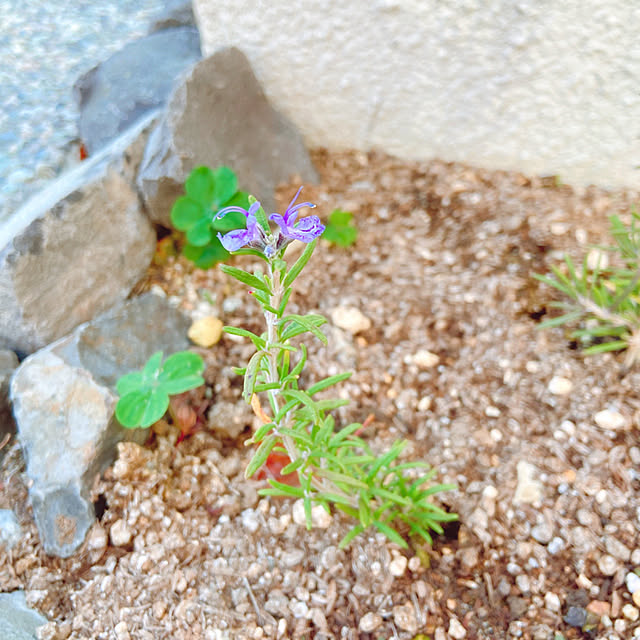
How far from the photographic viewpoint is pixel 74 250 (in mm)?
2223

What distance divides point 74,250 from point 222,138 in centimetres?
75

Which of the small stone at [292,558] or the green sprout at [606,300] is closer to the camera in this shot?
the small stone at [292,558]

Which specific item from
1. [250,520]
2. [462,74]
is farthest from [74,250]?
[462,74]

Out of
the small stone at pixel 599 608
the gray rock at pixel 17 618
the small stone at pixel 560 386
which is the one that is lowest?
the small stone at pixel 599 608

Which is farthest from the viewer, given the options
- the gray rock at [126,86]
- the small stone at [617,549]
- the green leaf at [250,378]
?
the gray rock at [126,86]

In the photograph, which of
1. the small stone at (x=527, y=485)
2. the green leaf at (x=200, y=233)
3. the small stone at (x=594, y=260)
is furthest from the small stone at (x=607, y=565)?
the green leaf at (x=200, y=233)

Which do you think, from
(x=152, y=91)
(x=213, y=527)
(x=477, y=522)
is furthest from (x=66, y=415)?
(x=152, y=91)

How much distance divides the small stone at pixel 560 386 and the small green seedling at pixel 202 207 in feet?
4.03

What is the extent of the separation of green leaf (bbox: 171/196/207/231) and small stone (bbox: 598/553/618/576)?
1.71 meters

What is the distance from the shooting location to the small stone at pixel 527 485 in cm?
187

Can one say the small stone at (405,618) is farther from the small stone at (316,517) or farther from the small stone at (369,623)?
the small stone at (316,517)

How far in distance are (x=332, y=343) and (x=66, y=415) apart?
91 centimetres

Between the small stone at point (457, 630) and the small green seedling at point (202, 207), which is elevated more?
the small green seedling at point (202, 207)

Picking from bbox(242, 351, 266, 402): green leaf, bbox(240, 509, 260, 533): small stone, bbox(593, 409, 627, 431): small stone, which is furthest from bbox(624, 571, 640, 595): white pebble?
bbox(242, 351, 266, 402): green leaf
